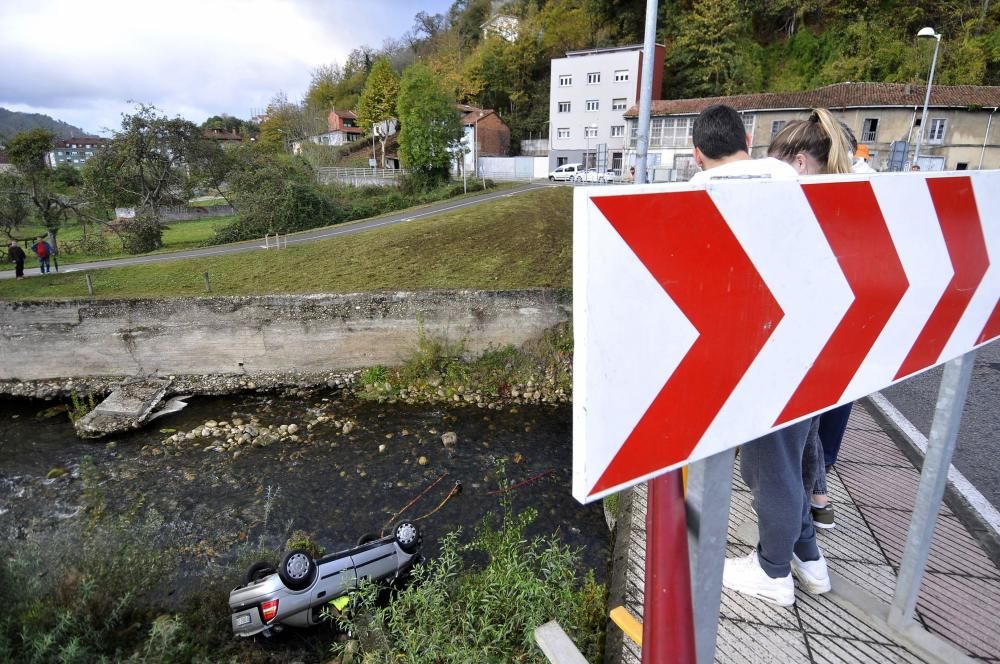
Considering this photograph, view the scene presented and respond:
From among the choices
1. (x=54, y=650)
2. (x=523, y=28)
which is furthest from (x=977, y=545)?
(x=523, y=28)

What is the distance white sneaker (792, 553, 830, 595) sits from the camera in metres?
3.16

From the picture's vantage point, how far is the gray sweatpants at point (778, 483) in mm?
2451

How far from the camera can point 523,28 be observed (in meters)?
48.4

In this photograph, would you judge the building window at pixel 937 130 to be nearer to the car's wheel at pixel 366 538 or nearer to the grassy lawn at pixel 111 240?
the car's wheel at pixel 366 538

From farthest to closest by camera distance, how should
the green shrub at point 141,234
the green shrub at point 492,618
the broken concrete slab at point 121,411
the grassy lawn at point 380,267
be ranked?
1. the green shrub at point 141,234
2. the grassy lawn at point 380,267
3. the broken concrete slab at point 121,411
4. the green shrub at point 492,618

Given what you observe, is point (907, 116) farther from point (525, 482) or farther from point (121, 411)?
point (121, 411)

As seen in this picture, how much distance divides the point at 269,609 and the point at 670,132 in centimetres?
3527

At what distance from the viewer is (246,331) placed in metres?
13.6

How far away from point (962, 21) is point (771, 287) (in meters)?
43.2

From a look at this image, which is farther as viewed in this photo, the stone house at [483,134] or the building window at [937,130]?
the stone house at [483,134]

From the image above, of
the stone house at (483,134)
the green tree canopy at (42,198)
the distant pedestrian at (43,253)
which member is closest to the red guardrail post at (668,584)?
the distant pedestrian at (43,253)

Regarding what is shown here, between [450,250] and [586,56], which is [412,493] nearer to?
[450,250]

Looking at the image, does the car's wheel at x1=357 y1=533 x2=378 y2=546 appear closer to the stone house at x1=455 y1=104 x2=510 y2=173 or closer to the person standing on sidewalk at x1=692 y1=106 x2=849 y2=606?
the person standing on sidewalk at x1=692 y1=106 x2=849 y2=606

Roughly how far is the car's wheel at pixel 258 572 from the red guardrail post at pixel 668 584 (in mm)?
5618
